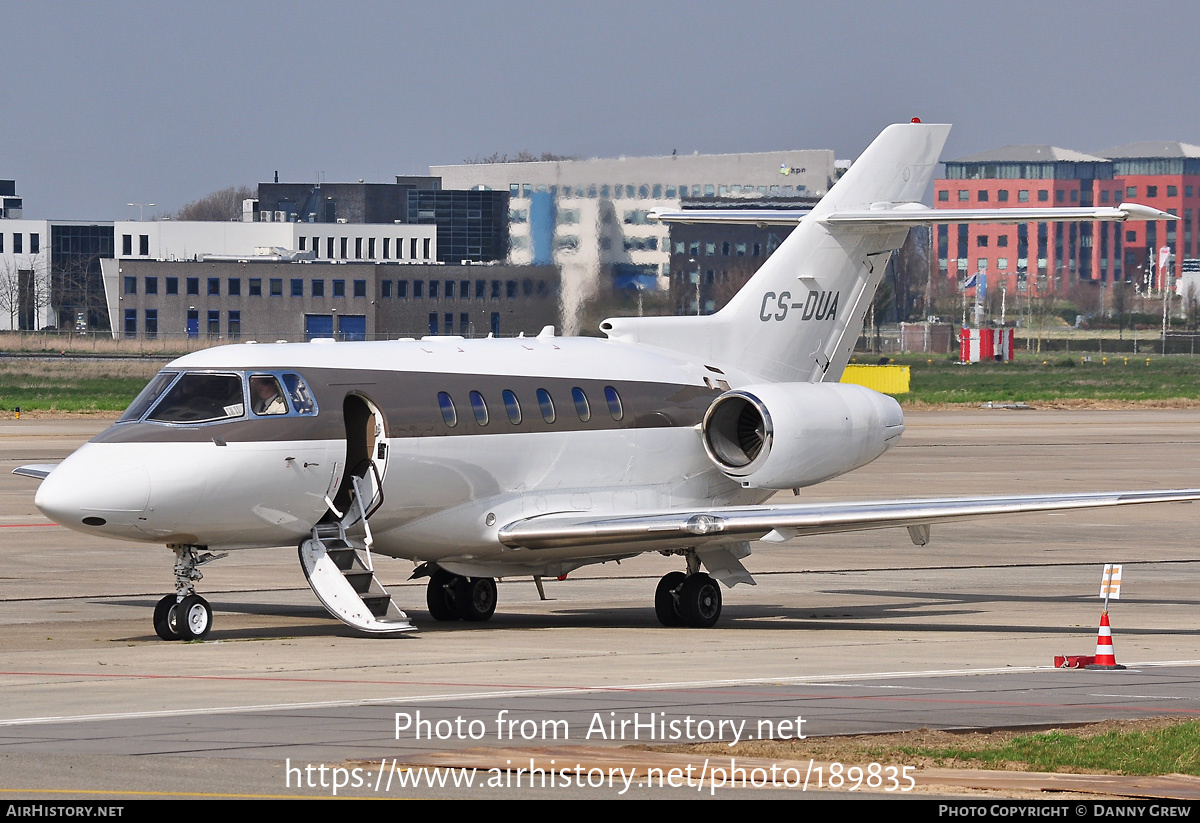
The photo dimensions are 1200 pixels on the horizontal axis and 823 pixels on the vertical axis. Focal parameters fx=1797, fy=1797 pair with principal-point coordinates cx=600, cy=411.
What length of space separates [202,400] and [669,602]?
698 cm

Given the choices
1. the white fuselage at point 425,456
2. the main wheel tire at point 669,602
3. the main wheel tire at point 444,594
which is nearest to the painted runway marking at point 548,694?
the white fuselage at point 425,456

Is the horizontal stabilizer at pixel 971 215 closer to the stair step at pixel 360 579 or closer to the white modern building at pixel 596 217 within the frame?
the stair step at pixel 360 579

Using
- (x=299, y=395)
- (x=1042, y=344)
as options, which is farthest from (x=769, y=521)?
(x=1042, y=344)

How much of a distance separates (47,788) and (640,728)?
4.54 metres

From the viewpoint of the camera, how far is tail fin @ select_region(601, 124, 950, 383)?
2747cm

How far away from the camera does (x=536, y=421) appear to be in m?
23.7

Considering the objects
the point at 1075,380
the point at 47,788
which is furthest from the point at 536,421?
the point at 1075,380

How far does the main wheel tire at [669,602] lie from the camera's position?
2408cm

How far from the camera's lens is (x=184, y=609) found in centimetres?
2088

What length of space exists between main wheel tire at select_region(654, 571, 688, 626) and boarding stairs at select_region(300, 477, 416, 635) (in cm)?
394

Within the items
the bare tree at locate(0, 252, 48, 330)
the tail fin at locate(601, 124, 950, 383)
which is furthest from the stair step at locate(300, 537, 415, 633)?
the bare tree at locate(0, 252, 48, 330)

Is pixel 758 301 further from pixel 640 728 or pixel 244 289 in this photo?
pixel 244 289

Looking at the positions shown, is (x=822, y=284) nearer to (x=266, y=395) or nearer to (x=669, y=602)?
(x=669, y=602)

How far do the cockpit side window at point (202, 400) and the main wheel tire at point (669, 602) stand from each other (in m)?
6.47
